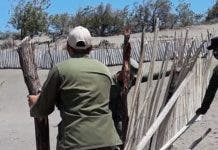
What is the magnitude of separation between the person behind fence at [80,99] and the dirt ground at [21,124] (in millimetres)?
4347

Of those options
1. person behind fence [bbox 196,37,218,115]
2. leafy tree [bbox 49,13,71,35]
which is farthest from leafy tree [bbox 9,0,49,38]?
person behind fence [bbox 196,37,218,115]

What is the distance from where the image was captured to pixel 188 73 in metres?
5.05

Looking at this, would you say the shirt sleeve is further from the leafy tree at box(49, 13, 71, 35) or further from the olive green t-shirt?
the leafy tree at box(49, 13, 71, 35)

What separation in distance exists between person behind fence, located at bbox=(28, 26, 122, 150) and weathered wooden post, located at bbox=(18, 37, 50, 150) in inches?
34.2

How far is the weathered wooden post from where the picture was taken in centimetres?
499

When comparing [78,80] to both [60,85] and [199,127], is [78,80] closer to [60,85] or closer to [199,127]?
[60,85]

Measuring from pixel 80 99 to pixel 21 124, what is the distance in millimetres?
12495

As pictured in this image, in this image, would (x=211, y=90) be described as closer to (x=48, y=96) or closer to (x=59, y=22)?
(x=48, y=96)

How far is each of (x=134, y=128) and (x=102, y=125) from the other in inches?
25.8

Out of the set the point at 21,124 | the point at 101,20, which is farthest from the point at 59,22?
the point at 21,124

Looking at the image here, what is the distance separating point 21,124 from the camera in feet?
53.6

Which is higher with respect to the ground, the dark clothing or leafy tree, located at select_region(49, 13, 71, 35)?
the dark clothing

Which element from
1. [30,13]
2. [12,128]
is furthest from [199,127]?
[30,13]

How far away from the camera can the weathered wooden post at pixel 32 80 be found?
4992 mm
